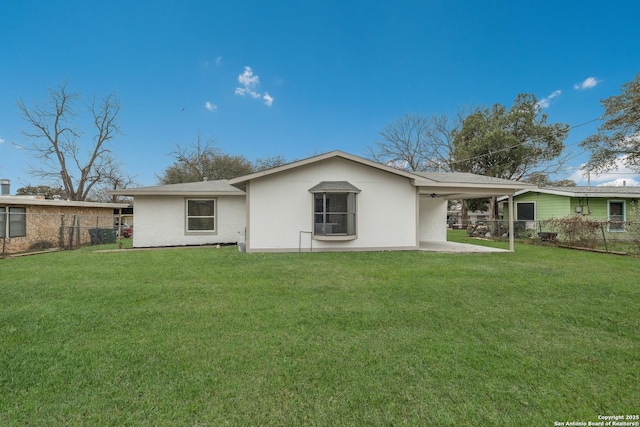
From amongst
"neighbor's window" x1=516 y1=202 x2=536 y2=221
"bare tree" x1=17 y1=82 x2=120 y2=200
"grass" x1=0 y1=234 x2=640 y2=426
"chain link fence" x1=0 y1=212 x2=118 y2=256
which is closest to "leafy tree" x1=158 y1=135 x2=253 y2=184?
"bare tree" x1=17 y1=82 x2=120 y2=200

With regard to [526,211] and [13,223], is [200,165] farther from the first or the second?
[526,211]

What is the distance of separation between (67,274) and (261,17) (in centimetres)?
Result: 1390

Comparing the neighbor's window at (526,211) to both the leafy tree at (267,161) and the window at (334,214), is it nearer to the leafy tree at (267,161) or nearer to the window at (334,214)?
the window at (334,214)

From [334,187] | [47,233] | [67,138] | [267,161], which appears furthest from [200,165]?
[334,187]

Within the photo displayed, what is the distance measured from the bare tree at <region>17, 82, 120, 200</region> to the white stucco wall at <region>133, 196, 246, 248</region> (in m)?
17.0

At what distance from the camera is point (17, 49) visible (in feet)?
48.8

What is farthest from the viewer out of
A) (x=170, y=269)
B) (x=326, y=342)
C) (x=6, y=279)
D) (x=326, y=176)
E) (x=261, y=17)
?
(x=261, y=17)

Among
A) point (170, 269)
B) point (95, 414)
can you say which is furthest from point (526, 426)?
point (170, 269)

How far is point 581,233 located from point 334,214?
31.6ft

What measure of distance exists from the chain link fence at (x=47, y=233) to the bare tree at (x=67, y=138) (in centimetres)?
1169

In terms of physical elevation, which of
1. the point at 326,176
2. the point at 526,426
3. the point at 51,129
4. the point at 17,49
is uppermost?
the point at 17,49

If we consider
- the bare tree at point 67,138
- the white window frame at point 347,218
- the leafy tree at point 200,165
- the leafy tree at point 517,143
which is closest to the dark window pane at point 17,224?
the white window frame at point 347,218

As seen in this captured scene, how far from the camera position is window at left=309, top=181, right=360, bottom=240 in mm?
9367

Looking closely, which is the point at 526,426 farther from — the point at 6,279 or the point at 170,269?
the point at 6,279
